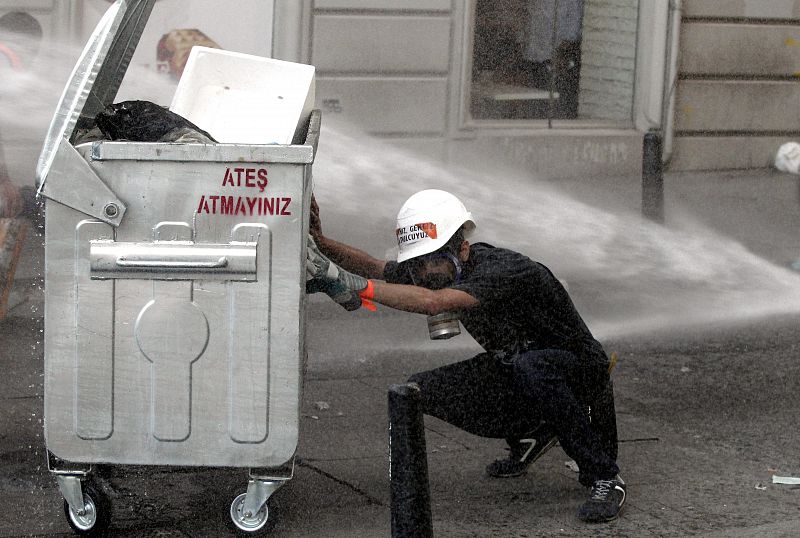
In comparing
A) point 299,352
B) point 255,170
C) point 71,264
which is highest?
point 255,170

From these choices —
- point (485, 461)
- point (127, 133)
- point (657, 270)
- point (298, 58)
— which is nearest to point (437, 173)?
point (298, 58)

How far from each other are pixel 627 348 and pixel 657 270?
7.91 feet

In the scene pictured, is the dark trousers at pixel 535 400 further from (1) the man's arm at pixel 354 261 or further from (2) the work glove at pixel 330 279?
(2) the work glove at pixel 330 279

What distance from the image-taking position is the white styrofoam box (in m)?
4.33

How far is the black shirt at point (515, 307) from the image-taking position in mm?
4215

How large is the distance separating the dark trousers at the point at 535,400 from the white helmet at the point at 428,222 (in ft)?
1.57

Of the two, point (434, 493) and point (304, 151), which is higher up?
point (304, 151)

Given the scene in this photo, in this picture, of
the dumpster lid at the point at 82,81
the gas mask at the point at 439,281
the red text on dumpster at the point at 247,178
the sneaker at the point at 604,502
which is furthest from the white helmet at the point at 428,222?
the dumpster lid at the point at 82,81

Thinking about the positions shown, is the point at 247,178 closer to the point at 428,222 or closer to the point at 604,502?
the point at 428,222

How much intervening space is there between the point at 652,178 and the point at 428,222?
596cm

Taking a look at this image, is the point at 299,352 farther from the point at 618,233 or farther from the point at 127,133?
the point at 618,233

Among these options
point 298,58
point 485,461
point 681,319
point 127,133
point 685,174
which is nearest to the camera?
point 127,133

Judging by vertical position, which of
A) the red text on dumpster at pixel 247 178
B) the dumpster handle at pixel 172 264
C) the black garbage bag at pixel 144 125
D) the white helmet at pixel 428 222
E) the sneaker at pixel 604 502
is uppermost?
the black garbage bag at pixel 144 125

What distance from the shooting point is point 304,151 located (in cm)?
361
